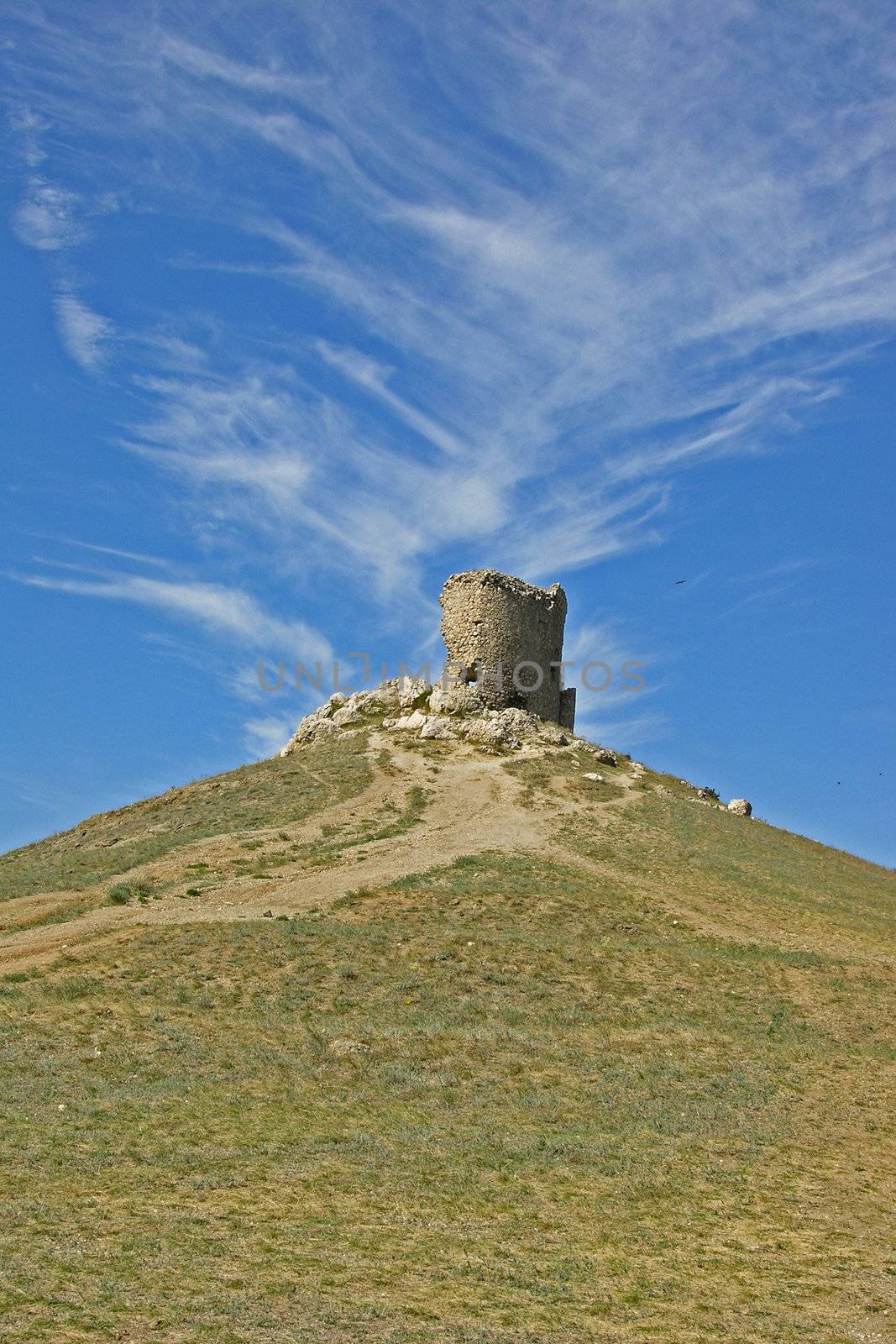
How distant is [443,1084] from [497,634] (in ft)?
96.7

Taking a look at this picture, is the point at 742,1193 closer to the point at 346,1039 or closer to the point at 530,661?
the point at 346,1039

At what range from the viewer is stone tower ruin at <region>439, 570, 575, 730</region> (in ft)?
151

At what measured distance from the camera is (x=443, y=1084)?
1756cm

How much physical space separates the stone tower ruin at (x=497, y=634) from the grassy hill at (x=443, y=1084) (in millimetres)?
9425

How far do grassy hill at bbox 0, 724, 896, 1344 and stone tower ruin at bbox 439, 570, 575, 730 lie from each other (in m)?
9.43

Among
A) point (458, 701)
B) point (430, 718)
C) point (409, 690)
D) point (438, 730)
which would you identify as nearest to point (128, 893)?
point (438, 730)

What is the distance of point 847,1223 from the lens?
13.1 m

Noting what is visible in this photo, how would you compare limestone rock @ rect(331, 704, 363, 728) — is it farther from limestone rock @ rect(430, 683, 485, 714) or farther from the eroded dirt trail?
limestone rock @ rect(430, 683, 485, 714)

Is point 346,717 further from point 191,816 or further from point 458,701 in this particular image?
point 191,816

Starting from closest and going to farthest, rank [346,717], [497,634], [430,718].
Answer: [430,718], [497,634], [346,717]

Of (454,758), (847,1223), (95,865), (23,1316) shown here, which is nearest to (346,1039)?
(847,1223)

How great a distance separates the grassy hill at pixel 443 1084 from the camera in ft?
33.8

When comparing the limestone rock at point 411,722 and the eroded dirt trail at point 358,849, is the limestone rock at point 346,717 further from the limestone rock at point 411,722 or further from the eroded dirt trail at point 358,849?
the eroded dirt trail at point 358,849

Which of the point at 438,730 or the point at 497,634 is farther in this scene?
the point at 497,634
